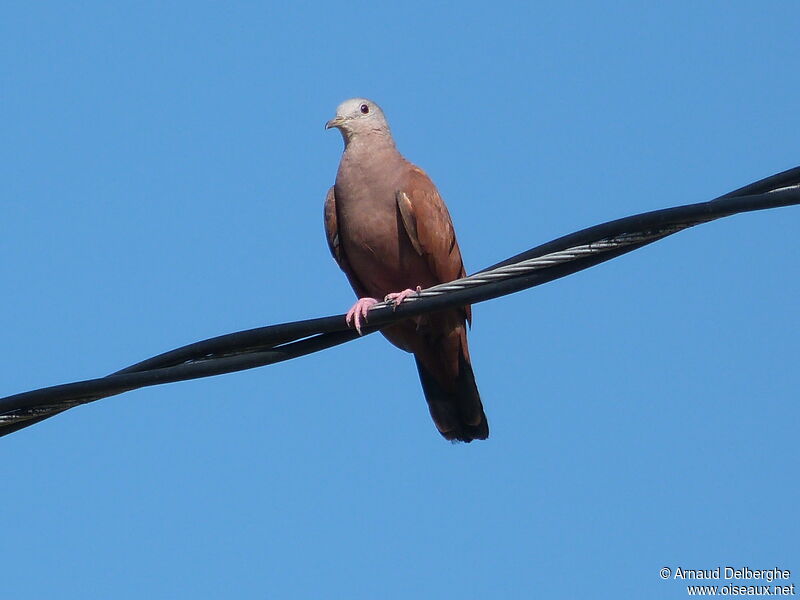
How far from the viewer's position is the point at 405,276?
6.65 metres

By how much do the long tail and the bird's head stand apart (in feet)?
5.17

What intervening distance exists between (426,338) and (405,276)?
381 millimetres

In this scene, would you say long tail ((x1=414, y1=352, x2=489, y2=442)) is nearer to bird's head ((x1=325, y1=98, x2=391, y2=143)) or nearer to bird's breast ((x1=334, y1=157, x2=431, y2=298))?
bird's breast ((x1=334, y1=157, x2=431, y2=298))

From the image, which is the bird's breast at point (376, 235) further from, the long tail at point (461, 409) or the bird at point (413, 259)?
the long tail at point (461, 409)

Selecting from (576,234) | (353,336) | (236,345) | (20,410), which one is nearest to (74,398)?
(20,410)

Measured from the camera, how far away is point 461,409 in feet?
21.9

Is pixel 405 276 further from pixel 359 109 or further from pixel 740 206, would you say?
pixel 740 206

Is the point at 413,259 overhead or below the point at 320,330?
overhead

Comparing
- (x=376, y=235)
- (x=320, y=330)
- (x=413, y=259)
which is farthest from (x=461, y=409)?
(x=320, y=330)

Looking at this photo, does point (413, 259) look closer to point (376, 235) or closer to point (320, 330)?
point (376, 235)

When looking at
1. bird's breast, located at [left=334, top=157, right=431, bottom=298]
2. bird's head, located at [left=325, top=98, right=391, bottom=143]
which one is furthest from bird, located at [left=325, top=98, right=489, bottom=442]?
bird's head, located at [left=325, top=98, right=391, bottom=143]

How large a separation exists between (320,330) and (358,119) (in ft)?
11.2

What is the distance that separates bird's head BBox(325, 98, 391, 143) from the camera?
7.31 m

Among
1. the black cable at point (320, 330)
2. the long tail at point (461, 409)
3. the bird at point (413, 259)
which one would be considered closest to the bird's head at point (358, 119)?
the bird at point (413, 259)
